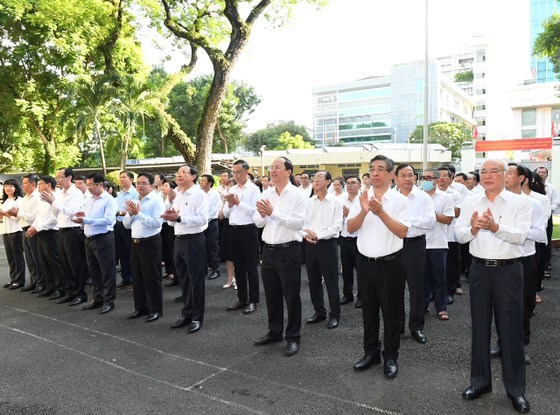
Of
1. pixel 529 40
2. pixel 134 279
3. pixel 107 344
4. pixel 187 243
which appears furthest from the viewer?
pixel 529 40

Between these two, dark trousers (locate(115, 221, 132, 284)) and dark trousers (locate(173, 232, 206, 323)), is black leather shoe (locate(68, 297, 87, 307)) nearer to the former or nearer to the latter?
dark trousers (locate(115, 221, 132, 284))

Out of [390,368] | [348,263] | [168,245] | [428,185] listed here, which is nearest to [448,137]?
[168,245]

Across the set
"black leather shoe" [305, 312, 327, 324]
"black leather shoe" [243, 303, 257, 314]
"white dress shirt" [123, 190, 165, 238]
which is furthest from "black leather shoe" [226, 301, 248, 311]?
"white dress shirt" [123, 190, 165, 238]

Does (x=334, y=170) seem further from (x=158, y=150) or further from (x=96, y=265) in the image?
(x=96, y=265)

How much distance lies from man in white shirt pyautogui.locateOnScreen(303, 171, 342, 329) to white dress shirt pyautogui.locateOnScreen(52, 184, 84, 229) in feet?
11.5

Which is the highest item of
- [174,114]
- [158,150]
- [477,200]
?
[174,114]

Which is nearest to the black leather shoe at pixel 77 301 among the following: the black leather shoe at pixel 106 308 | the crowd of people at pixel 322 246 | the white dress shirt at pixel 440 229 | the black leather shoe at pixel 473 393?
the crowd of people at pixel 322 246

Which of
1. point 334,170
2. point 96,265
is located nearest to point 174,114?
point 334,170

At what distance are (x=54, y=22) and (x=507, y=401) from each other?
A: 1700 centimetres

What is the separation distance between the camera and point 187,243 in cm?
541

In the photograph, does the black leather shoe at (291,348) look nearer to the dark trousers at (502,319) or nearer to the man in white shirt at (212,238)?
the dark trousers at (502,319)

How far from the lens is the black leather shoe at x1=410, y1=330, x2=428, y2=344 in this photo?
4797mm

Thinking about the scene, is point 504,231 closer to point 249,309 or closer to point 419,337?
point 419,337

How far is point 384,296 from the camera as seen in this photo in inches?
154
